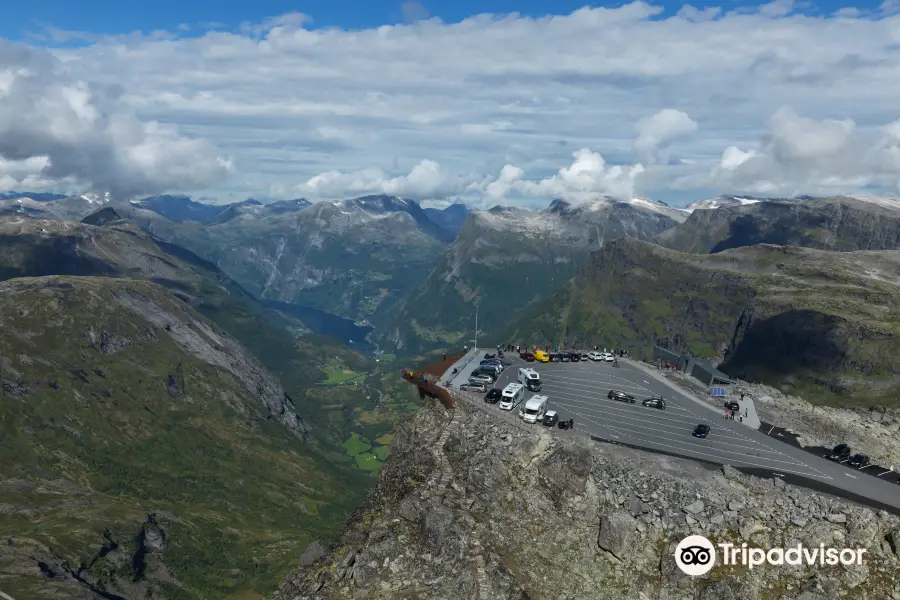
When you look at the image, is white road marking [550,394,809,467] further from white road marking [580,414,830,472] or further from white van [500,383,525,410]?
white van [500,383,525,410]

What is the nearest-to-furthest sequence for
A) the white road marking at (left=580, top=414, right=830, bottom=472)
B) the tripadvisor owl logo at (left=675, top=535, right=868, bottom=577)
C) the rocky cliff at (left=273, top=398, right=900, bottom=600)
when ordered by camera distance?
the tripadvisor owl logo at (left=675, top=535, right=868, bottom=577), the rocky cliff at (left=273, top=398, right=900, bottom=600), the white road marking at (left=580, top=414, right=830, bottom=472)

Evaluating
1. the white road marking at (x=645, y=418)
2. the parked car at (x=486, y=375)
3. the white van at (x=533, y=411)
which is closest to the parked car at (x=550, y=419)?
the white van at (x=533, y=411)

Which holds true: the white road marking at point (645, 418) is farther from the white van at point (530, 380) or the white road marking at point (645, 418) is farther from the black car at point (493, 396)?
the black car at point (493, 396)

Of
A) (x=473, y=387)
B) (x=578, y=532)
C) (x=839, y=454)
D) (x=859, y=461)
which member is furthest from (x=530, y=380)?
(x=859, y=461)

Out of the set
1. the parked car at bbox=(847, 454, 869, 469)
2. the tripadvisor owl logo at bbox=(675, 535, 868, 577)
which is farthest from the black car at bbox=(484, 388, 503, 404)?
the parked car at bbox=(847, 454, 869, 469)

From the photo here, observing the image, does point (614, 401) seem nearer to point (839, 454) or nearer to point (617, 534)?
point (839, 454)

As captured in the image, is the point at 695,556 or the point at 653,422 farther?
the point at 653,422
